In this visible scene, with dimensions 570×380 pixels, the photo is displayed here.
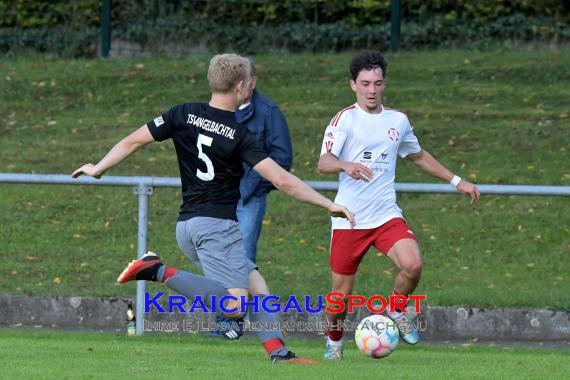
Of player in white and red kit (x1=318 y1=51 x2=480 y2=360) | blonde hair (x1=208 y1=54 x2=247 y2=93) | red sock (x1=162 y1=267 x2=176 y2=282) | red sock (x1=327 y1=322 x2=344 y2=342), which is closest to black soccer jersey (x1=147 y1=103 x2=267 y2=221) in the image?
blonde hair (x1=208 y1=54 x2=247 y2=93)

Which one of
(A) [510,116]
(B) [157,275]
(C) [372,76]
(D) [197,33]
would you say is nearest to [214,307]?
(B) [157,275]

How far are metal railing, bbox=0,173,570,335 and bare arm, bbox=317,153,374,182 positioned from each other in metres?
1.21

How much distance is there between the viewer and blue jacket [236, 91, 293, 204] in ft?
32.9

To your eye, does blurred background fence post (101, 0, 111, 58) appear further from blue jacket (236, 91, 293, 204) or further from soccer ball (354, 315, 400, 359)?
soccer ball (354, 315, 400, 359)

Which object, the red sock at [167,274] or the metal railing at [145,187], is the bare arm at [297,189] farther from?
the metal railing at [145,187]

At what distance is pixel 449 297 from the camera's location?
11.4 metres

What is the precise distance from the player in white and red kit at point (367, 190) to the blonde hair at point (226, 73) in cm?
114

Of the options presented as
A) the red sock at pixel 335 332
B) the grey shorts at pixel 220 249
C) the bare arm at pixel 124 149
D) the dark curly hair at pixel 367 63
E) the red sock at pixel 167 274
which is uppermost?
the dark curly hair at pixel 367 63

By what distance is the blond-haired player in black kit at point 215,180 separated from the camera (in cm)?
789

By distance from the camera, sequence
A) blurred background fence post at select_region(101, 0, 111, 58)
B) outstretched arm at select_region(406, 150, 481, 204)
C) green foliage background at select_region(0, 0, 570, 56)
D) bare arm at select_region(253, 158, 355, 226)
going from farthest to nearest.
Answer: green foliage background at select_region(0, 0, 570, 56) → blurred background fence post at select_region(101, 0, 111, 58) → outstretched arm at select_region(406, 150, 481, 204) → bare arm at select_region(253, 158, 355, 226)

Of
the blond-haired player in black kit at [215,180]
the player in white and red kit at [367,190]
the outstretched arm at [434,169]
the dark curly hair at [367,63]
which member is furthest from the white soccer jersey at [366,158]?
the blond-haired player in black kit at [215,180]

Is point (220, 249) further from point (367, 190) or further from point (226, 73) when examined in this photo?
point (367, 190)

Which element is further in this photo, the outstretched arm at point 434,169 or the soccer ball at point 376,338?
the outstretched arm at point 434,169

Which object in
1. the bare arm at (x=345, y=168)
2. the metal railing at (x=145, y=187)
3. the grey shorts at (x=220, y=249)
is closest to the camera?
the grey shorts at (x=220, y=249)
